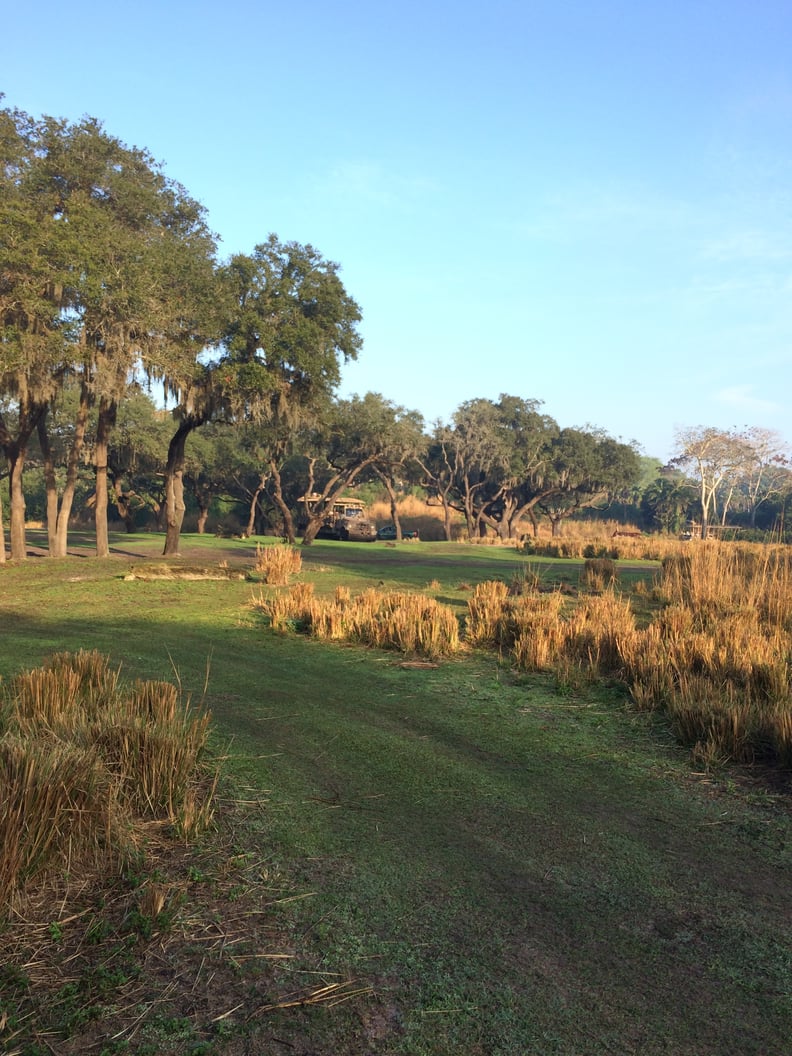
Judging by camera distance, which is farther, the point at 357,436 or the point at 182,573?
the point at 357,436

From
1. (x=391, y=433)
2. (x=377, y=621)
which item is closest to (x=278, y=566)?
(x=377, y=621)

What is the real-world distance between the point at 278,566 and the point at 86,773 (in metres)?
12.4

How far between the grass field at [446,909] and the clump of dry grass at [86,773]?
21 cm

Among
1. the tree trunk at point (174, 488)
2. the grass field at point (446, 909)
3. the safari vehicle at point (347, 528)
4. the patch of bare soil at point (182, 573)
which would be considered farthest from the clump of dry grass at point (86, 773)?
the safari vehicle at point (347, 528)

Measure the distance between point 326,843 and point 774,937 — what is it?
6.41 ft

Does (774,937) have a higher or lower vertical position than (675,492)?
lower

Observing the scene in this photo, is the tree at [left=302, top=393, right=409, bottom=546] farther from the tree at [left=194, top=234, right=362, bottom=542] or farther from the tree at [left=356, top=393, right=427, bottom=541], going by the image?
the tree at [left=194, top=234, right=362, bottom=542]

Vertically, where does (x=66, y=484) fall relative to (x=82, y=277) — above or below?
below

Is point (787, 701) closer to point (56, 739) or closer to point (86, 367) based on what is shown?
point (56, 739)

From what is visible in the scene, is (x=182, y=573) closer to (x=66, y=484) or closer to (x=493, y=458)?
(x=66, y=484)

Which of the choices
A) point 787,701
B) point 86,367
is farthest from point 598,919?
point 86,367

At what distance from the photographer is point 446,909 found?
2.92 m

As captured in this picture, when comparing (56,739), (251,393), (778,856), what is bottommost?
(778,856)

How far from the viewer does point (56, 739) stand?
3.79m
